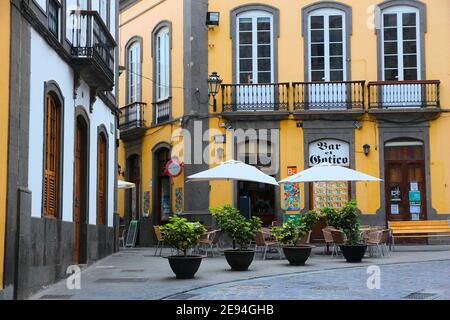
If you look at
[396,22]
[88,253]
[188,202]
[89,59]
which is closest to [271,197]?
[188,202]

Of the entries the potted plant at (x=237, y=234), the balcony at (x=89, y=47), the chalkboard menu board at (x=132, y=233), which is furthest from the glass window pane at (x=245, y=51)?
the potted plant at (x=237, y=234)

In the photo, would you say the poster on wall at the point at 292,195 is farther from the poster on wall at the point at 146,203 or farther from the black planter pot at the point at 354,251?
the black planter pot at the point at 354,251

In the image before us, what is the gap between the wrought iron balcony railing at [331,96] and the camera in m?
22.3

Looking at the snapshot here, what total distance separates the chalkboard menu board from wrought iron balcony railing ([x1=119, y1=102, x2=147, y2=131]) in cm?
345

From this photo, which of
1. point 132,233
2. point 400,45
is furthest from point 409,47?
point 132,233

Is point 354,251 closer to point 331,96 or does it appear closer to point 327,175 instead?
point 327,175

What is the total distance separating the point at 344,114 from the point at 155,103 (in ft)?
21.7

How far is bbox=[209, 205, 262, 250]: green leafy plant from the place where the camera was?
46.0ft

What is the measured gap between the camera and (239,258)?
548 inches

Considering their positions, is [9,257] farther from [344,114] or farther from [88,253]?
[344,114]

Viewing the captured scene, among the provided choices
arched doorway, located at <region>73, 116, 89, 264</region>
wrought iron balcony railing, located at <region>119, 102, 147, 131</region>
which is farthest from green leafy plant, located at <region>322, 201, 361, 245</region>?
wrought iron balcony railing, located at <region>119, 102, 147, 131</region>

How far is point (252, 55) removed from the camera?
22.9 meters

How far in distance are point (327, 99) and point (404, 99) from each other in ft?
7.85

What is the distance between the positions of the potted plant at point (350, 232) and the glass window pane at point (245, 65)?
756 centimetres
